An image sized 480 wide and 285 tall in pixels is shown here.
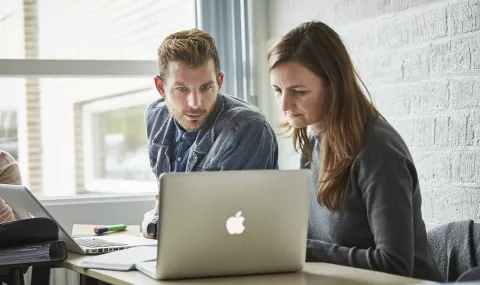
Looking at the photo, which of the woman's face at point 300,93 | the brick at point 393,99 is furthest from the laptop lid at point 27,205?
the brick at point 393,99

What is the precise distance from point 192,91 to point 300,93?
645mm

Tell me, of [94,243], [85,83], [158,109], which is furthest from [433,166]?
[85,83]

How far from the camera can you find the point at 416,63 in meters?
2.75

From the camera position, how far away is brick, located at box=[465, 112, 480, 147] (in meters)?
2.48

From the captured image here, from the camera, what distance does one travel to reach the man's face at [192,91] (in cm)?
266

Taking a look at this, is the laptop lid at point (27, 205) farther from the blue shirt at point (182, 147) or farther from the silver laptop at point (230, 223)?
the blue shirt at point (182, 147)

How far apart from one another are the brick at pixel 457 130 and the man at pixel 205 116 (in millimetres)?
576

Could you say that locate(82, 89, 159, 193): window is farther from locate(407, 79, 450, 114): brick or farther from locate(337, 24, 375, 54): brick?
locate(407, 79, 450, 114): brick

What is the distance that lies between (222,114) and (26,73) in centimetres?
111

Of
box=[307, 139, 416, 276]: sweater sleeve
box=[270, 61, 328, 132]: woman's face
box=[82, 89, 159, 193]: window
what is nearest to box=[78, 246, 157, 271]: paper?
box=[307, 139, 416, 276]: sweater sleeve

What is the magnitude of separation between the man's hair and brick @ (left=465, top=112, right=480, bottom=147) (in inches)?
33.7

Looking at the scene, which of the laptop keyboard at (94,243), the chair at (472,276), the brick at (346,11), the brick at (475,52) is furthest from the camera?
the brick at (346,11)

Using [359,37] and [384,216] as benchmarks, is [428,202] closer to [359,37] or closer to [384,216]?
[359,37]

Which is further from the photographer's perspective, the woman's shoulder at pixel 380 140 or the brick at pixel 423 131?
the brick at pixel 423 131
